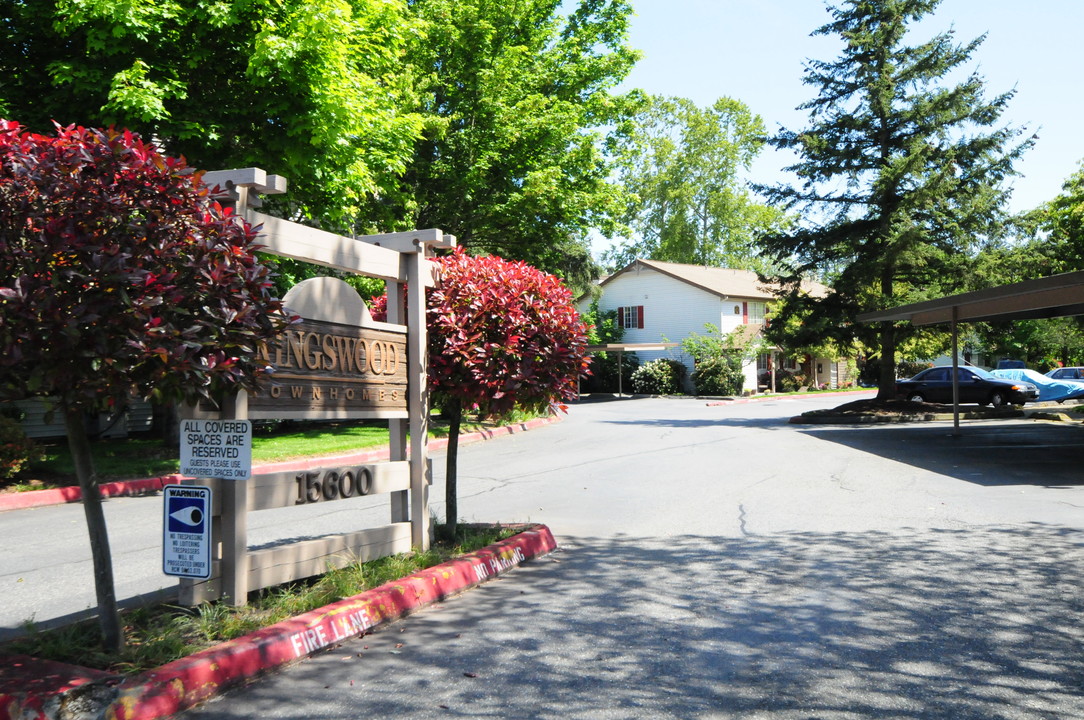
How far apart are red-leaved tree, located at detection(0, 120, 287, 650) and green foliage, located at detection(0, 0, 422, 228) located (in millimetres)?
8891

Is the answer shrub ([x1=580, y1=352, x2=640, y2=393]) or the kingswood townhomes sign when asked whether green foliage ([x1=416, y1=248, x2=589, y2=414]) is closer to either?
the kingswood townhomes sign

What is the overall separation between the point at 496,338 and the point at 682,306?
43.0 metres

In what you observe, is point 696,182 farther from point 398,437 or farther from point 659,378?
point 398,437

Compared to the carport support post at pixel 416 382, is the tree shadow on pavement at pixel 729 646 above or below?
below

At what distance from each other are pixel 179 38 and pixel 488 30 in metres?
12.0

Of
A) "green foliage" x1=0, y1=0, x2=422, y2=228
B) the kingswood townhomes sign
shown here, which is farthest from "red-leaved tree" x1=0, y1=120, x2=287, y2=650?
"green foliage" x1=0, y1=0, x2=422, y2=228

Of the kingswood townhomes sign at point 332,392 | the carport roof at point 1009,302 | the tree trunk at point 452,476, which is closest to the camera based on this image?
the kingswood townhomes sign at point 332,392

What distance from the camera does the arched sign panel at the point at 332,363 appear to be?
556 centimetres

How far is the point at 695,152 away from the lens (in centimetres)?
6550

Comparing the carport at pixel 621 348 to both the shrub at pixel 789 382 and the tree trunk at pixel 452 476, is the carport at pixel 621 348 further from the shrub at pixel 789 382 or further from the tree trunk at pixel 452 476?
the tree trunk at pixel 452 476

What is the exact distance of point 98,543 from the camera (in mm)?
4387

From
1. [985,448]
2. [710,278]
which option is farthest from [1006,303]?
[710,278]

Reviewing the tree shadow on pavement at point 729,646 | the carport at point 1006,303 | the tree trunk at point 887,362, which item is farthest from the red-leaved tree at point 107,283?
the tree trunk at point 887,362

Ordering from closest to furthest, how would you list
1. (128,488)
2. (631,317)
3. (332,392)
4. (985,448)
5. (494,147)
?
(332,392) → (128,488) → (985,448) → (494,147) → (631,317)
